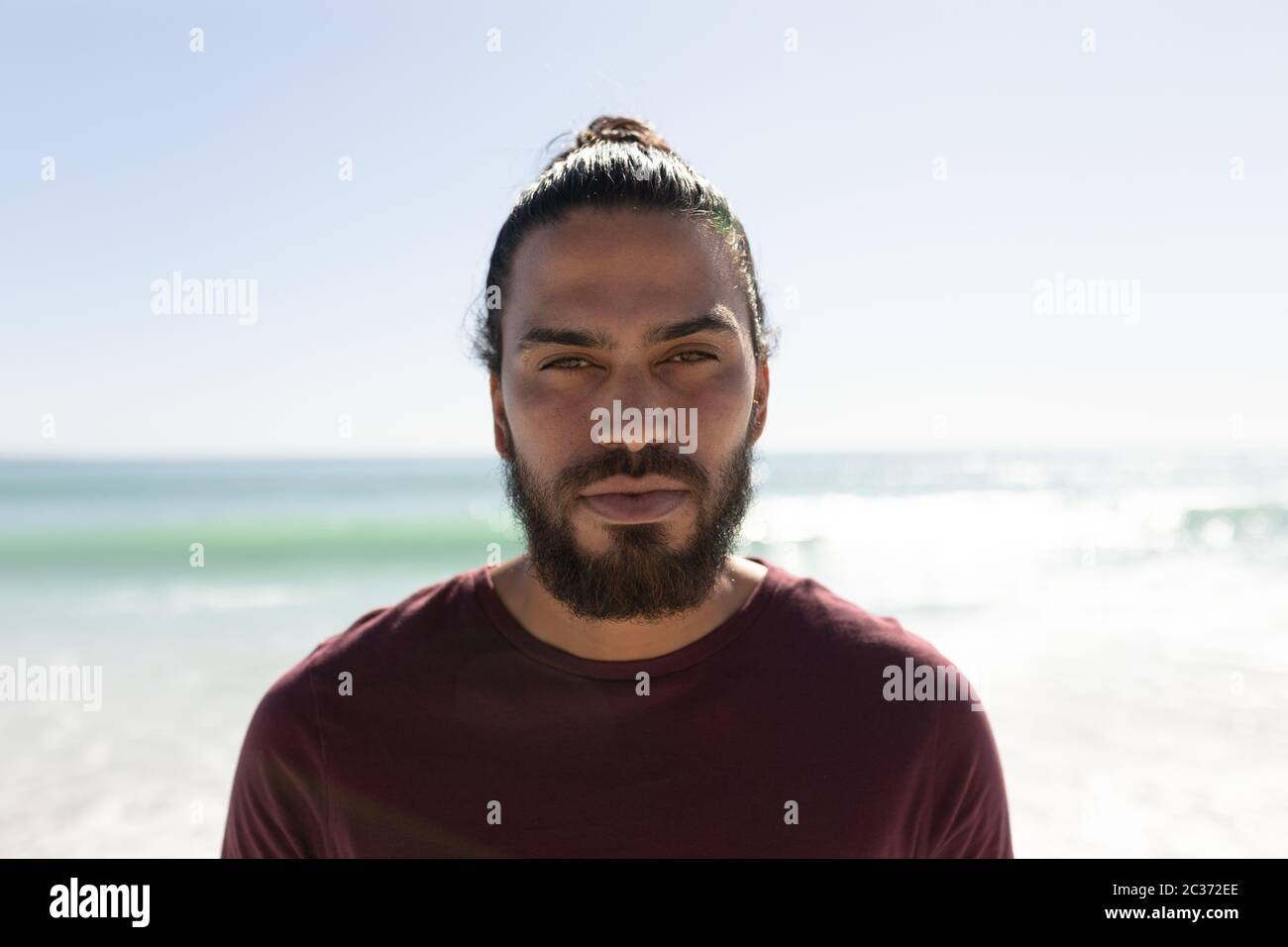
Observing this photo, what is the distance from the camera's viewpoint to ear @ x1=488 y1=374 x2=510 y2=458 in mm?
2289

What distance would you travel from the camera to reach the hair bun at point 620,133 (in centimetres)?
242

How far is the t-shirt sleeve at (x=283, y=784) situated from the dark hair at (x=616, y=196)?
0.99 metres

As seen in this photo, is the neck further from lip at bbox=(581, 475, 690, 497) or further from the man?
lip at bbox=(581, 475, 690, 497)

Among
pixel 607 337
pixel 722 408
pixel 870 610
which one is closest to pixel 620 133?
pixel 607 337

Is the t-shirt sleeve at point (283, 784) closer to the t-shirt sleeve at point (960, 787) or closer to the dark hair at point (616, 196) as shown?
the dark hair at point (616, 196)

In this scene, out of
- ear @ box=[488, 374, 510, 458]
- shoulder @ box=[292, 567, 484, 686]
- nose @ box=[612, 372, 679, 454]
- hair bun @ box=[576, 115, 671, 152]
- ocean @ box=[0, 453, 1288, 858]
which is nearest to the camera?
nose @ box=[612, 372, 679, 454]

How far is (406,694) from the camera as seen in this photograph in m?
2.03

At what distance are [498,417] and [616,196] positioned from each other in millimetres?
653

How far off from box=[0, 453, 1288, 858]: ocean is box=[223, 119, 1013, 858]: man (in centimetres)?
51

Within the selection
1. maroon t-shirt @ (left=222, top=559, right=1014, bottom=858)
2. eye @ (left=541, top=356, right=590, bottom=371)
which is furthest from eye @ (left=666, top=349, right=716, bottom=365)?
maroon t-shirt @ (left=222, top=559, right=1014, bottom=858)
